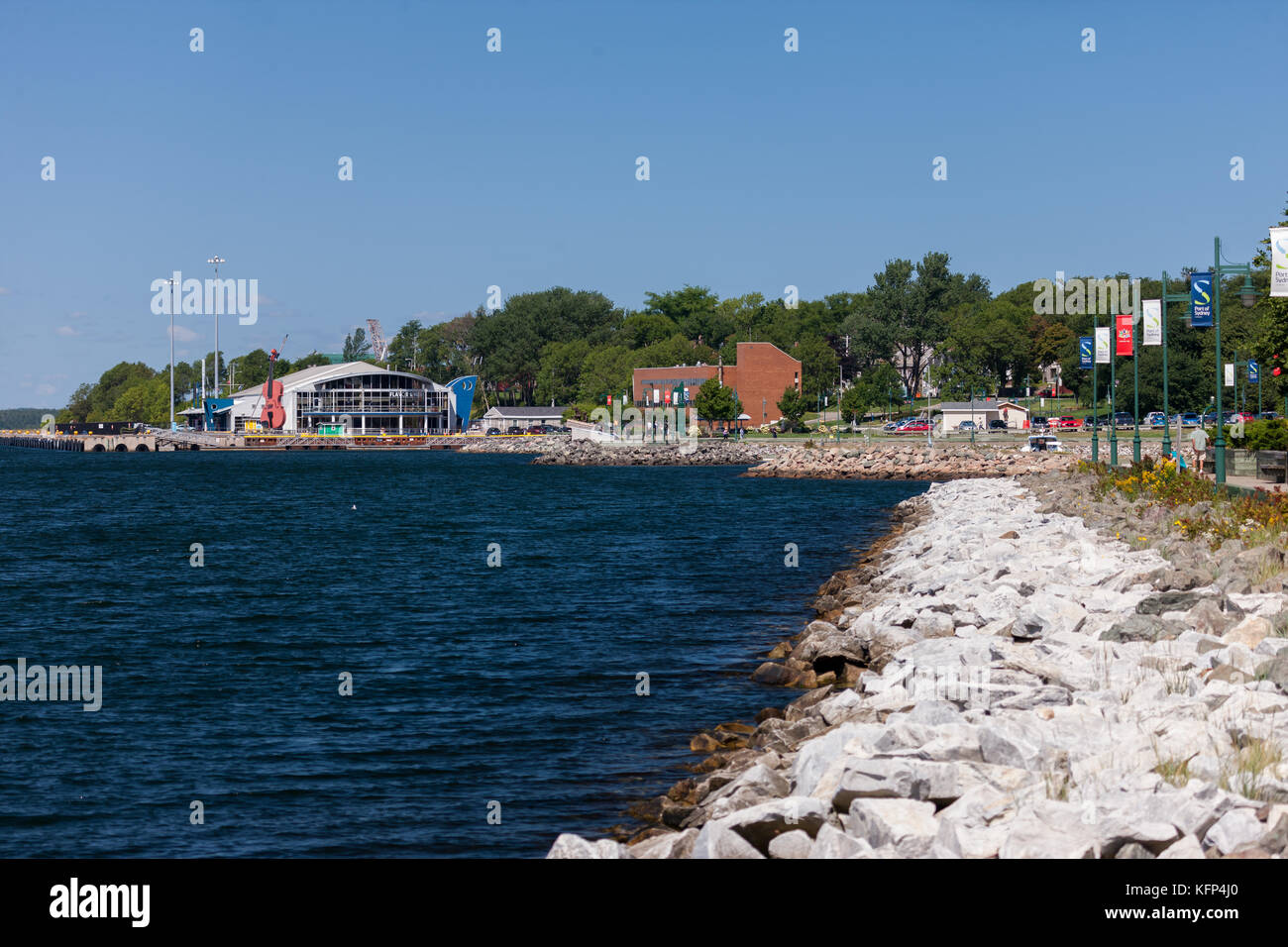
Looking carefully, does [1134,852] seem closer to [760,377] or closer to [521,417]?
[760,377]

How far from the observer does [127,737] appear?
15797mm

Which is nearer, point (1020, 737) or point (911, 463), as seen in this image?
point (1020, 737)

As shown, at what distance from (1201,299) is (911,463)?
5205 cm

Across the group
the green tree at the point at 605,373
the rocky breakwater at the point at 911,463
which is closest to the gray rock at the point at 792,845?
the rocky breakwater at the point at 911,463

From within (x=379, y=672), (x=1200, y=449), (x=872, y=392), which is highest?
(x=872, y=392)

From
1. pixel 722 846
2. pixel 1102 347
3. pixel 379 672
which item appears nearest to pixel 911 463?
pixel 1102 347

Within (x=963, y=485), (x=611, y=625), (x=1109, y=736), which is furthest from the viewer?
(x=963, y=485)

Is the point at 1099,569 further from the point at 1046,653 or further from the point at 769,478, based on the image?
the point at 769,478

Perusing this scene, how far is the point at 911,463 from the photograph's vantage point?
8562 centimetres

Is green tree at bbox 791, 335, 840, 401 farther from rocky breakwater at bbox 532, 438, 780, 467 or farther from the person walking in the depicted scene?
the person walking

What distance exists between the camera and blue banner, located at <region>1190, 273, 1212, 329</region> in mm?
33812

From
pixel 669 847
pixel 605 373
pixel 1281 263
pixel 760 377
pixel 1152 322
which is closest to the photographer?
pixel 669 847
